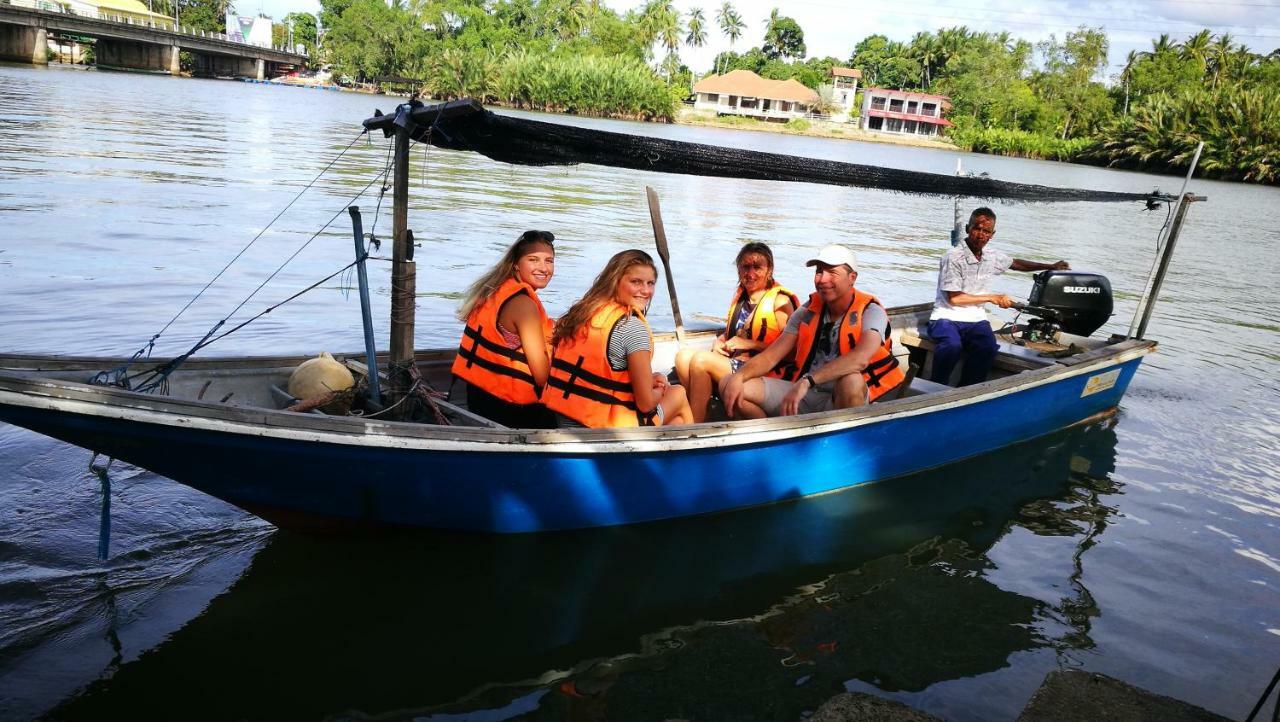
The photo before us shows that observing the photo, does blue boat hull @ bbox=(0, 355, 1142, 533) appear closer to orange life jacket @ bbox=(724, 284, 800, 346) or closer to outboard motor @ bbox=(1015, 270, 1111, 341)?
orange life jacket @ bbox=(724, 284, 800, 346)

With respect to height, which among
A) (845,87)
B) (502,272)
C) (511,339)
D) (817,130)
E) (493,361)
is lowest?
(493,361)

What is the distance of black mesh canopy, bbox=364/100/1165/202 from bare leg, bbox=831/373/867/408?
1.19 meters

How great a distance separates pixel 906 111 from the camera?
7838 centimetres

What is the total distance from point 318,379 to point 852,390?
292 cm

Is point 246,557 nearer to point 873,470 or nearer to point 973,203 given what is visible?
point 873,470

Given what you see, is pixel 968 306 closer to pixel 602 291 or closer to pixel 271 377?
pixel 602 291

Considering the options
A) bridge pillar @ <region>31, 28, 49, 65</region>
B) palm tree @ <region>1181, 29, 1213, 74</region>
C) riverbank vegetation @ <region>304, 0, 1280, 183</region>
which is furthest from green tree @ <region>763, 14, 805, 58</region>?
bridge pillar @ <region>31, 28, 49, 65</region>

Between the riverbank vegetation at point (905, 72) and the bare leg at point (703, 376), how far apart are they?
49378mm

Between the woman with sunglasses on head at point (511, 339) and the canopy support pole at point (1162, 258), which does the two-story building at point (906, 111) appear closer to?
the canopy support pole at point (1162, 258)

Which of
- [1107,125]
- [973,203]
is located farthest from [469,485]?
[1107,125]

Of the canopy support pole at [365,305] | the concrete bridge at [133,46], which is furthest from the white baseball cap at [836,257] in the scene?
the concrete bridge at [133,46]

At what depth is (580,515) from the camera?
181 inches

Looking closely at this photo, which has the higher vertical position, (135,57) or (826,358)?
(826,358)

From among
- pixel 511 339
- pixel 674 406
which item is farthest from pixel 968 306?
pixel 511 339
